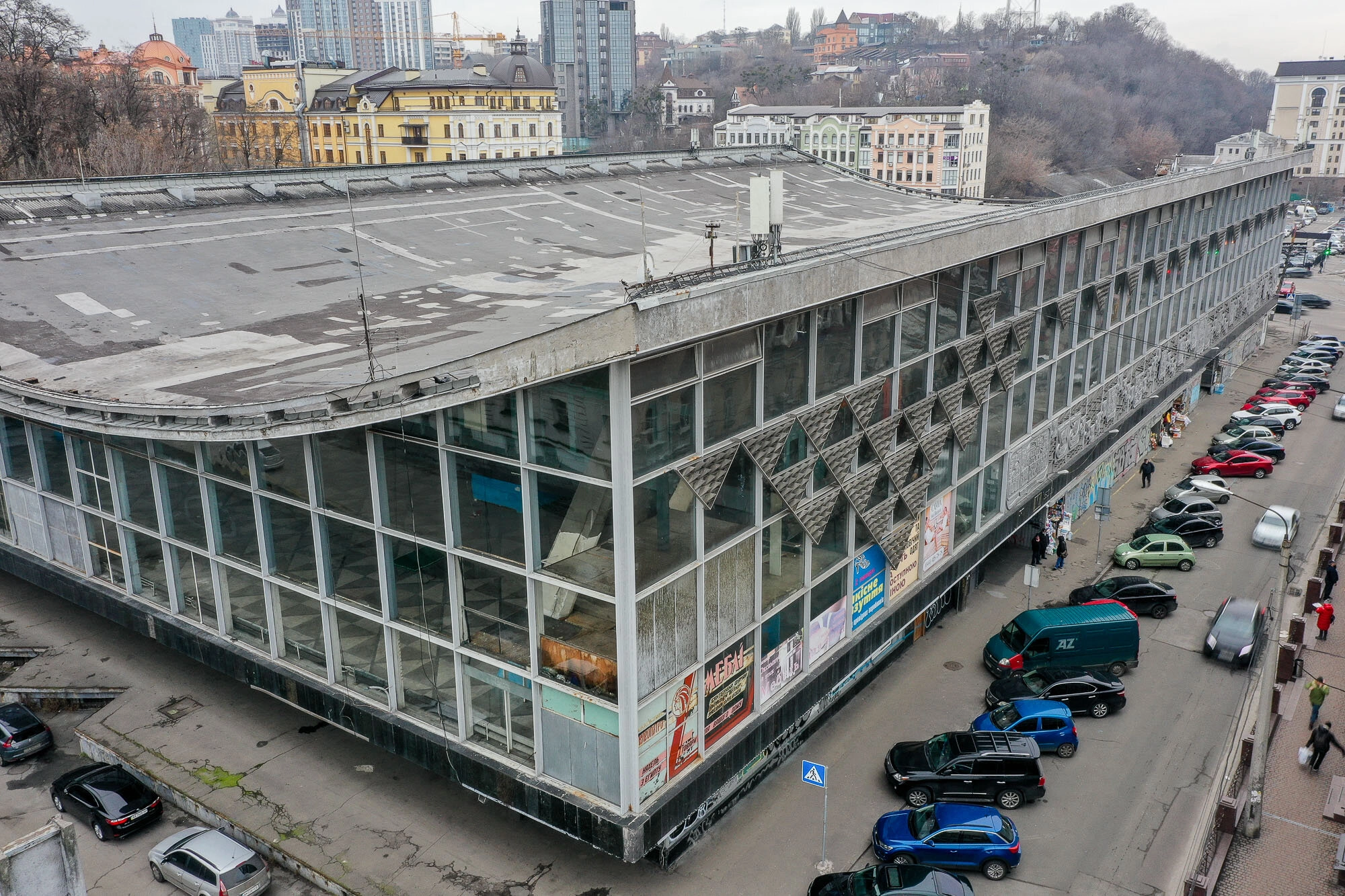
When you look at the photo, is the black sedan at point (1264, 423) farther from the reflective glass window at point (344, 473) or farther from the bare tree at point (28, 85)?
the bare tree at point (28, 85)

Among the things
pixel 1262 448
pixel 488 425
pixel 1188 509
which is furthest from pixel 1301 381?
pixel 488 425

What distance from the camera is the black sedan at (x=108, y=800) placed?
64.2 ft

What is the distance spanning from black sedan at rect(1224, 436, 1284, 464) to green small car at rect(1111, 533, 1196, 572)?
43.3ft

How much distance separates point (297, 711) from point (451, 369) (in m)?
12.5

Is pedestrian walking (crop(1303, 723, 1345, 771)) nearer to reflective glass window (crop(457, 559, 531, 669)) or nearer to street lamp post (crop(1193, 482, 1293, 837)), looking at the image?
street lamp post (crop(1193, 482, 1293, 837))

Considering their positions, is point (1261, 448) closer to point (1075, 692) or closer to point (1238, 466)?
point (1238, 466)

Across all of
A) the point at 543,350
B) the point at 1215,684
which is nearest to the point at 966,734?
the point at 1215,684

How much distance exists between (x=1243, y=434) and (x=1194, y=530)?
13.0 m

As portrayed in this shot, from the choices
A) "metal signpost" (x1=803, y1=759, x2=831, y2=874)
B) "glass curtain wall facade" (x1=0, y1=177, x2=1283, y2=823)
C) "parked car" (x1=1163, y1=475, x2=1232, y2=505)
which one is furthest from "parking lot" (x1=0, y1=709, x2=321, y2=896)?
"parked car" (x1=1163, y1=475, x2=1232, y2=505)

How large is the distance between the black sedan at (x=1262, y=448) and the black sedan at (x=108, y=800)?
41.4 m

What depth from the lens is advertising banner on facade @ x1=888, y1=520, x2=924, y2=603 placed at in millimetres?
23812

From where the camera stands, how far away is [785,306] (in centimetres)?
1767

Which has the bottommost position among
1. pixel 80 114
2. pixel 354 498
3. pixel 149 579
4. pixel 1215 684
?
pixel 1215 684

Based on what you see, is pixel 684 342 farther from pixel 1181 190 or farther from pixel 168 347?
pixel 1181 190
